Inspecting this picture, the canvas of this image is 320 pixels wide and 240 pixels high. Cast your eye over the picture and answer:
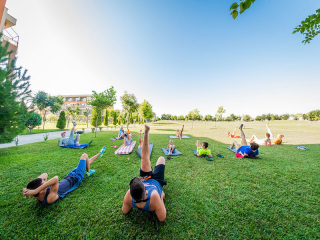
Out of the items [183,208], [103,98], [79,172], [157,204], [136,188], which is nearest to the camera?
[136,188]

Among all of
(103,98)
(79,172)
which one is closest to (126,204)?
(79,172)

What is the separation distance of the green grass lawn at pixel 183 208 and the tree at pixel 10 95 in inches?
65.8

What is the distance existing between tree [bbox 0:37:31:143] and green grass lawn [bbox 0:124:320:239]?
167cm

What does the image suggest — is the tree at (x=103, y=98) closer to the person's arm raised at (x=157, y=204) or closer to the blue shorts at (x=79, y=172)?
the blue shorts at (x=79, y=172)

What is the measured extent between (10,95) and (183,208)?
16.1 feet

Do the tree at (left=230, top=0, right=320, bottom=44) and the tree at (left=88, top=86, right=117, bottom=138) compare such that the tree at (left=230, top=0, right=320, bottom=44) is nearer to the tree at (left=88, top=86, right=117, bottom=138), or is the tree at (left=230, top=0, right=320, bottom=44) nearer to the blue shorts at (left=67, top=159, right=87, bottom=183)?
the blue shorts at (left=67, top=159, right=87, bottom=183)

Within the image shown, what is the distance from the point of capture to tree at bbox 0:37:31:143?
2537 millimetres

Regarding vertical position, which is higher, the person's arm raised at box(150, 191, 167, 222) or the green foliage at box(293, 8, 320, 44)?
the green foliage at box(293, 8, 320, 44)

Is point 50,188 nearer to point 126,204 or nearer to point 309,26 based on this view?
point 126,204

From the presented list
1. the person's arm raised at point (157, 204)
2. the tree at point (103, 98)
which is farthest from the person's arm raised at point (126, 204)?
the tree at point (103, 98)

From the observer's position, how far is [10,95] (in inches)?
108

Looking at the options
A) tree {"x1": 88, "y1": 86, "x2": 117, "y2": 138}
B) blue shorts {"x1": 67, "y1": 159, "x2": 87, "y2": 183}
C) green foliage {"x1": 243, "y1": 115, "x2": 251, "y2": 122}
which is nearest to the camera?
blue shorts {"x1": 67, "y1": 159, "x2": 87, "y2": 183}

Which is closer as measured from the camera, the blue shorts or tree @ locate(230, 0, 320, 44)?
tree @ locate(230, 0, 320, 44)

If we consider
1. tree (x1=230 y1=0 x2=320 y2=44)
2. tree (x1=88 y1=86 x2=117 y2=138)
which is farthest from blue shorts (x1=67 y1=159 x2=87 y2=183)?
tree (x1=88 y1=86 x2=117 y2=138)
